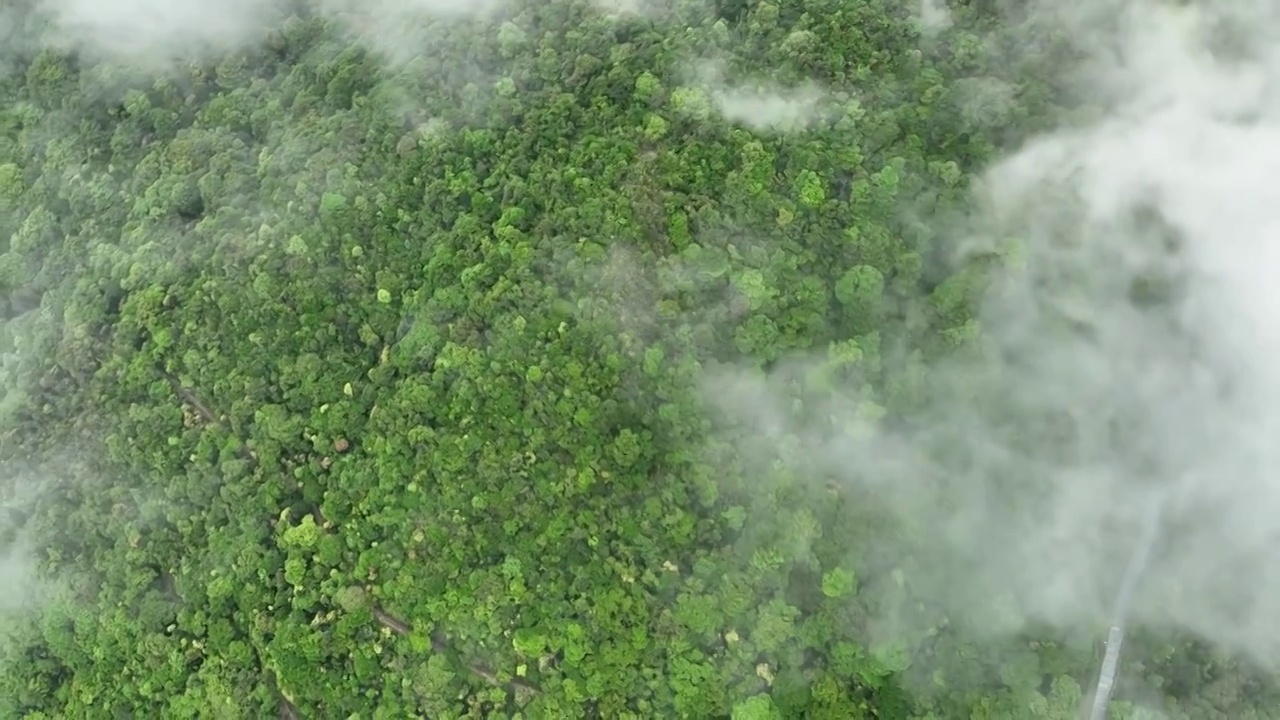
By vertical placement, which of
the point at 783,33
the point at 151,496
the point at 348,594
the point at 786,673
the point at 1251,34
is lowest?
the point at 786,673

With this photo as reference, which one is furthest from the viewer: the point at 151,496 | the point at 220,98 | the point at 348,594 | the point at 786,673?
the point at 220,98

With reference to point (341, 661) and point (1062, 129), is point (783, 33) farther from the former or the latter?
point (341, 661)

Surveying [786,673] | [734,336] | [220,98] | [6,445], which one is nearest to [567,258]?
[734,336]

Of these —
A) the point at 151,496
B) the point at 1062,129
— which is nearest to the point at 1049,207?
the point at 1062,129

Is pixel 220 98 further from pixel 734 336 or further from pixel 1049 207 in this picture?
pixel 1049 207

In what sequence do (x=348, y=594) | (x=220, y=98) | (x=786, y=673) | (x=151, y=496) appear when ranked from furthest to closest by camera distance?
(x=220, y=98) → (x=151, y=496) → (x=348, y=594) → (x=786, y=673)

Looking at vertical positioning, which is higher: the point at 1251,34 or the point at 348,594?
the point at 1251,34

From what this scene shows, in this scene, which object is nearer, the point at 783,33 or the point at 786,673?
the point at 786,673
